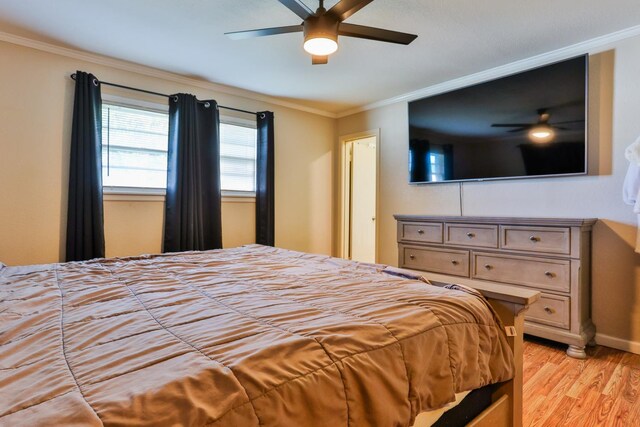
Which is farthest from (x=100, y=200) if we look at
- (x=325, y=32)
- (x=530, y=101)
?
(x=530, y=101)

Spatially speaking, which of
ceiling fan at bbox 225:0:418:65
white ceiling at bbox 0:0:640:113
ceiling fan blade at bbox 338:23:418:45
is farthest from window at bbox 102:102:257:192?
ceiling fan blade at bbox 338:23:418:45

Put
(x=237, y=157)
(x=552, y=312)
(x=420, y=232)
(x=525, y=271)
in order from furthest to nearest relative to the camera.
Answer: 1. (x=237, y=157)
2. (x=420, y=232)
3. (x=525, y=271)
4. (x=552, y=312)

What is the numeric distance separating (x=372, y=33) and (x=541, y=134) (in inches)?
71.4

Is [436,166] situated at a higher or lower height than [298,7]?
lower

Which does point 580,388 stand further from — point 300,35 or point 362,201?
point 362,201

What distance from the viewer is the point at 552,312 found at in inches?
101

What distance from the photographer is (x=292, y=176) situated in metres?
4.39

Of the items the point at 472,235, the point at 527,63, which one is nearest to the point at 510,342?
the point at 472,235

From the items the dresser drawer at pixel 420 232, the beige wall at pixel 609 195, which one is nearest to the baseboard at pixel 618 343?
the beige wall at pixel 609 195

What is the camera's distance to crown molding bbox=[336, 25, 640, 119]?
260cm

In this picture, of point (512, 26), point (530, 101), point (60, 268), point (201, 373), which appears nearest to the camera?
point (201, 373)

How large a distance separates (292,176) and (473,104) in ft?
7.21

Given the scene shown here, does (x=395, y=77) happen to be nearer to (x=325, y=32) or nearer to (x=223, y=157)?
(x=325, y=32)

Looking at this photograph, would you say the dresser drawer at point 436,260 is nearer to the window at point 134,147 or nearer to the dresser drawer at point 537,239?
the dresser drawer at point 537,239
